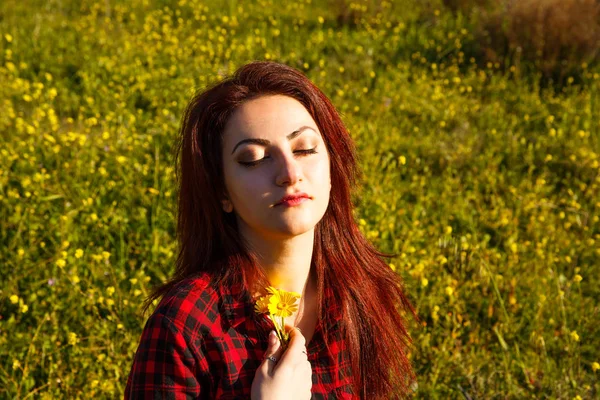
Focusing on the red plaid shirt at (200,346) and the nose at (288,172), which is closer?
the red plaid shirt at (200,346)

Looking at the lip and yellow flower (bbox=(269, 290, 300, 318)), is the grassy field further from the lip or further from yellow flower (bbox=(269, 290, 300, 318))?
the lip

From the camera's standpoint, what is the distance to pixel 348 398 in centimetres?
218

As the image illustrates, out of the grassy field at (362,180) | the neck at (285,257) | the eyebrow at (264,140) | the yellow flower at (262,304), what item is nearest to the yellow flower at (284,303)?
the yellow flower at (262,304)

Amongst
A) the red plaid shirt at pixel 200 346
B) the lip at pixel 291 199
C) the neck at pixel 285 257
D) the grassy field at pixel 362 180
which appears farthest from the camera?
the grassy field at pixel 362 180

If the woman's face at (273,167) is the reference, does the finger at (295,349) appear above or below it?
below

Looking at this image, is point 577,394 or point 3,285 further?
point 3,285

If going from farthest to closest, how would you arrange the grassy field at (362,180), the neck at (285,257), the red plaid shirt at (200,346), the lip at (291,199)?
the grassy field at (362,180) < the neck at (285,257) < the lip at (291,199) < the red plaid shirt at (200,346)

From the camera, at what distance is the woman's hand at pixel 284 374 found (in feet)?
6.05

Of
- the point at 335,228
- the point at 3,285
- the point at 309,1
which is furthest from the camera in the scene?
the point at 309,1

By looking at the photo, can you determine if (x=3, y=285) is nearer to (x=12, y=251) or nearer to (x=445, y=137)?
(x=12, y=251)

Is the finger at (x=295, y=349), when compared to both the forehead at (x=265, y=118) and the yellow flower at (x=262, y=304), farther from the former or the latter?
the forehead at (x=265, y=118)

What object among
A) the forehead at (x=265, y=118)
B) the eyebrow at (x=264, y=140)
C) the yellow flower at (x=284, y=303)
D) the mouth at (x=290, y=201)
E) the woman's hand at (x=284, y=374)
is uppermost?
the forehead at (x=265, y=118)

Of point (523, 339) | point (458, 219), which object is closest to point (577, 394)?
point (523, 339)

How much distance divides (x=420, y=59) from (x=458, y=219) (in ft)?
7.98
